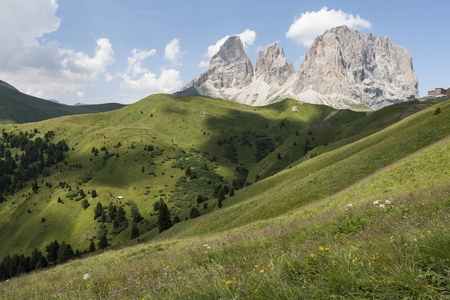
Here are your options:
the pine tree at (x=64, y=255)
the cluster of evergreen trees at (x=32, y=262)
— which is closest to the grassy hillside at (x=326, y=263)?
the pine tree at (x=64, y=255)

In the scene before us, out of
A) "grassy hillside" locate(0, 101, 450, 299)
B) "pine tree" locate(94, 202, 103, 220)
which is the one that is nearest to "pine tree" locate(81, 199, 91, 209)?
"pine tree" locate(94, 202, 103, 220)

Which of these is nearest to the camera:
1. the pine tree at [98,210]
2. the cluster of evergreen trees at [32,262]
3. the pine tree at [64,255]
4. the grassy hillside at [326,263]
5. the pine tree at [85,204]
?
the grassy hillside at [326,263]

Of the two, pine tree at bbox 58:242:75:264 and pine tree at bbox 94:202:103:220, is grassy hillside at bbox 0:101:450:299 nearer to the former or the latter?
pine tree at bbox 58:242:75:264

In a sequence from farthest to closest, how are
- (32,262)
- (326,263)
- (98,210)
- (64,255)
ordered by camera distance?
(98,210)
(32,262)
(64,255)
(326,263)

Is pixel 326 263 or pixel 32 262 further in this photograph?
pixel 32 262

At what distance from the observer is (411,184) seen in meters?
19.8

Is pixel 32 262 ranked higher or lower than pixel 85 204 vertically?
lower

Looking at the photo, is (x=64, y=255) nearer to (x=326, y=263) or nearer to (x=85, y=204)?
(x=85, y=204)

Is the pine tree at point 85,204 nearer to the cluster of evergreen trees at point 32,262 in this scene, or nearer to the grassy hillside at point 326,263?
the cluster of evergreen trees at point 32,262

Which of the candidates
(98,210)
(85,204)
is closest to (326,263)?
(98,210)

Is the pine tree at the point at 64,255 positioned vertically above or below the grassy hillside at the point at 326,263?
below

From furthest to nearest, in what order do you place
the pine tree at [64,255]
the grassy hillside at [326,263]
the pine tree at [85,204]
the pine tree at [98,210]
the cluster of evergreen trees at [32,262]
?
the pine tree at [85,204] → the pine tree at [98,210] → the pine tree at [64,255] → the cluster of evergreen trees at [32,262] → the grassy hillside at [326,263]

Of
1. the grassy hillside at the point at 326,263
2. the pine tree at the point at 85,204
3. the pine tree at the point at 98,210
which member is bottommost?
the pine tree at the point at 98,210

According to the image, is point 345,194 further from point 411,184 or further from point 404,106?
point 404,106
